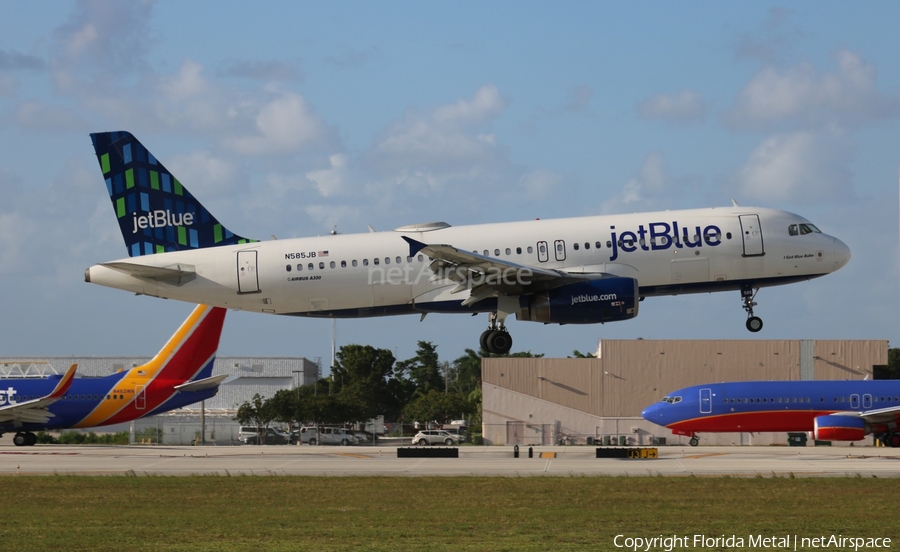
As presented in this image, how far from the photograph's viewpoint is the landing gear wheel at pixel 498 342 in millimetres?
46406

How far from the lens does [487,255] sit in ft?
146

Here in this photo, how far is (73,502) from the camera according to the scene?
39.8 metres

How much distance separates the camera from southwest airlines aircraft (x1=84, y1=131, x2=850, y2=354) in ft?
145

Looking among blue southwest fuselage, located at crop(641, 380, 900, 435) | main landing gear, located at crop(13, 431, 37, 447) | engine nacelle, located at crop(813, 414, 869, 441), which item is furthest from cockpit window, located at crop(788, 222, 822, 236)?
main landing gear, located at crop(13, 431, 37, 447)

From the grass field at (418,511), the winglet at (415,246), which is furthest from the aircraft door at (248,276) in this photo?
the grass field at (418,511)

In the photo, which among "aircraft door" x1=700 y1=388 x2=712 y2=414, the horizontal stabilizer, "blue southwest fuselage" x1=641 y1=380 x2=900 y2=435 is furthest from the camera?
the horizontal stabilizer

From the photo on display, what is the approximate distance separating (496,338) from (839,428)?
30.7m

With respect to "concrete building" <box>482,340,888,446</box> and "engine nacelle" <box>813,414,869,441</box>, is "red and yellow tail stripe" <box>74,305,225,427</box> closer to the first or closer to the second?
"concrete building" <box>482,340,888,446</box>

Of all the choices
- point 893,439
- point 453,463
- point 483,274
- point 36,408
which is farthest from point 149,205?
point 893,439

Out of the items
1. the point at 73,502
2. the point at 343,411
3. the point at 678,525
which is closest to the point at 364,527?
the point at 678,525

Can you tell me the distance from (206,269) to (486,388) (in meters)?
55.4

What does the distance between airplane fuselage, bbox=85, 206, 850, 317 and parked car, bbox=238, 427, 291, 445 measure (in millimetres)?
50865

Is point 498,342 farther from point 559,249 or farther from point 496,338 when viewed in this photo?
point 559,249

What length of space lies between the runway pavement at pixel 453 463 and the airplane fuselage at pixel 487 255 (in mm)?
8885
